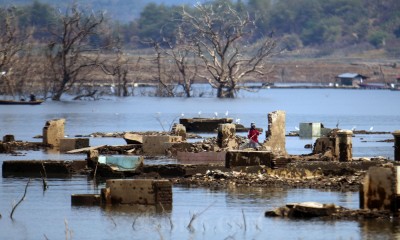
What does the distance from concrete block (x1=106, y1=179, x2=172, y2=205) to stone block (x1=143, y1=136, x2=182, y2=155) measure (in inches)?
536

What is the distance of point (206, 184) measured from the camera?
32.7 meters

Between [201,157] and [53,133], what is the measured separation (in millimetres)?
8681

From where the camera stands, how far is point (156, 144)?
42688mm

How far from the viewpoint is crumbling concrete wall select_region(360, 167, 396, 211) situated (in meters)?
26.1

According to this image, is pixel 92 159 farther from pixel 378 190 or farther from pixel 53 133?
pixel 378 190

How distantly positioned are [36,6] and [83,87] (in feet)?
279

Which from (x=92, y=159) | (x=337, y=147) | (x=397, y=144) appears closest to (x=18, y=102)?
(x=337, y=147)

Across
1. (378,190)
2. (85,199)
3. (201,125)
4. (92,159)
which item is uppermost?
(201,125)

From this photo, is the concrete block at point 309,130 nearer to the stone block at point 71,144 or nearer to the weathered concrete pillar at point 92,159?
the stone block at point 71,144

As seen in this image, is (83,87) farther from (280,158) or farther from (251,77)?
(280,158)

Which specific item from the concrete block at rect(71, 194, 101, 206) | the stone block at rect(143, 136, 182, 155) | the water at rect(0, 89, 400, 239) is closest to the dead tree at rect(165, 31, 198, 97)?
the stone block at rect(143, 136, 182, 155)

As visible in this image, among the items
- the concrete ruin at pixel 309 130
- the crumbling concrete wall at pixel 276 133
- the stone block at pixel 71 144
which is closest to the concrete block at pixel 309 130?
the concrete ruin at pixel 309 130

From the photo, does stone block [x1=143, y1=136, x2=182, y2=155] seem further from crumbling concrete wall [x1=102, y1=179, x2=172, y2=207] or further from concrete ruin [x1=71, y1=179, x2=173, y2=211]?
crumbling concrete wall [x1=102, y1=179, x2=172, y2=207]

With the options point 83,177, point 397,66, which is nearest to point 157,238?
point 83,177
